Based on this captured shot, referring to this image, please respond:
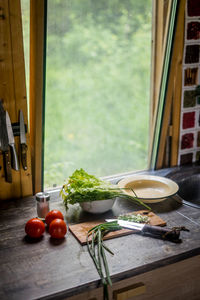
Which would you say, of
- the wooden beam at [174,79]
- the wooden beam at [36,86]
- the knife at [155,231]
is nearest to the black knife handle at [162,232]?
the knife at [155,231]

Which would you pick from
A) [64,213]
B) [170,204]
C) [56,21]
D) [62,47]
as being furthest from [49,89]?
[170,204]

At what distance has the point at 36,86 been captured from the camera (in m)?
1.50

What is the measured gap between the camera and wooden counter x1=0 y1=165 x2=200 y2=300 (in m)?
1.05

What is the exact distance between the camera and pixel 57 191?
1.73 metres

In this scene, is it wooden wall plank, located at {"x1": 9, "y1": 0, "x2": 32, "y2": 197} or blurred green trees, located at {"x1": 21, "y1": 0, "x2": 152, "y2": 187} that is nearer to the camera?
wooden wall plank, located at {"x1": 9, "y1": 0, "x2": 32, "y2": 197}

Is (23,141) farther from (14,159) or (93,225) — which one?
(93,225)

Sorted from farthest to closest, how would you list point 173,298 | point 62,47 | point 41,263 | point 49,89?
point 49,89
point 62,47
point 173,298
point 41,263

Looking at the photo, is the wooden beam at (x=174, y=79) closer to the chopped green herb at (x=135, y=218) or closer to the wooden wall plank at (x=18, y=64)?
the chopped green herb at (x=135, y=218)

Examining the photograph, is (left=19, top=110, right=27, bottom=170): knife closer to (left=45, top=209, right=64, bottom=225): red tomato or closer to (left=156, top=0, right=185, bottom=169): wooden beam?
(left=45, top=209, right=64, bottom=225): red tomato

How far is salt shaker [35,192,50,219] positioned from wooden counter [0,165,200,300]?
74 mm

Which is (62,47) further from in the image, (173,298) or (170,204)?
(173,298)

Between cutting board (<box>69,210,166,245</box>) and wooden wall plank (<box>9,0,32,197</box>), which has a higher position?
wooden wall plank (<box>9,0,32,197</box>)

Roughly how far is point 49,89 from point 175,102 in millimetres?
696

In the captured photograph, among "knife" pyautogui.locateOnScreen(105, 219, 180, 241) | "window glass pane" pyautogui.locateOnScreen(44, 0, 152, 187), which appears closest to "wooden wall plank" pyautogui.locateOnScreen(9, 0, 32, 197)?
"window glass pane" pyautogui.locateOnScreen(44, 0, 152, 187)
